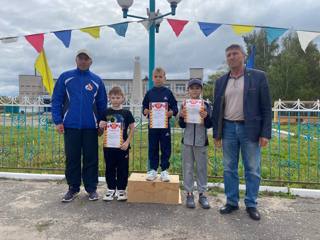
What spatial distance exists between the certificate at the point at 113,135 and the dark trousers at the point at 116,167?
9cm

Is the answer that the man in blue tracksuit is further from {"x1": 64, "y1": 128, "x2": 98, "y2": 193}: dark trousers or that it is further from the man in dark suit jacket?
the man in dark suit jacket

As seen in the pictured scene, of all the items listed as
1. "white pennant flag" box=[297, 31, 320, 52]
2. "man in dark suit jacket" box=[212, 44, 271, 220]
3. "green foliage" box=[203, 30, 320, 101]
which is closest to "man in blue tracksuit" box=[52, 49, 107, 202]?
"man in dark suit jacket" box=[212, 44, 271, 220]

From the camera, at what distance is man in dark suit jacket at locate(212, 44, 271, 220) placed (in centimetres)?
404

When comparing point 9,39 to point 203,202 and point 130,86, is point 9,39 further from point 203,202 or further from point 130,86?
point 130,86

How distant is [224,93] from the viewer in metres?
4.25

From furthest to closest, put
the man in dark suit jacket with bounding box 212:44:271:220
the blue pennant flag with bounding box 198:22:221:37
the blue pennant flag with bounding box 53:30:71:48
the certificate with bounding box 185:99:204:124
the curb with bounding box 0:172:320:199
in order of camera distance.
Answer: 1. the blue pennant flag with bounding box 53:30:71:48
2. the blue pennant flag with bounding box 198:22:221:37
3. the curb with bounding box 0:172:320:199
4. the certificate with bounding box 185:99:204:124
5. the man in dark suit jacket with bounding box 212:44:271:220

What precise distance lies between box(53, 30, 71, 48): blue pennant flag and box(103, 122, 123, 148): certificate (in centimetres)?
224

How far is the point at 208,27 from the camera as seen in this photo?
5703 mm

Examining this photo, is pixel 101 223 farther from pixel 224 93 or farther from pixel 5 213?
pixel 224 93

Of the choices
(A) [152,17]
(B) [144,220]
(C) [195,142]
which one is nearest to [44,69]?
(A) [152,17]

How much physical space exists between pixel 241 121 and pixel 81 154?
226 cm

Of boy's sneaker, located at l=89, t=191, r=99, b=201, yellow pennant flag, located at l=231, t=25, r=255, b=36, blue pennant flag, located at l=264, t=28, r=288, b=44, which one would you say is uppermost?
yellow pennant flag, located at l=231, t=25, r=255, b=36

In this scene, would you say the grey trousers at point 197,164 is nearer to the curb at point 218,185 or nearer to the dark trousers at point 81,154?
the curb at point 218,185

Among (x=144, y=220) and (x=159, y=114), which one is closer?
(x=144, y=220)
